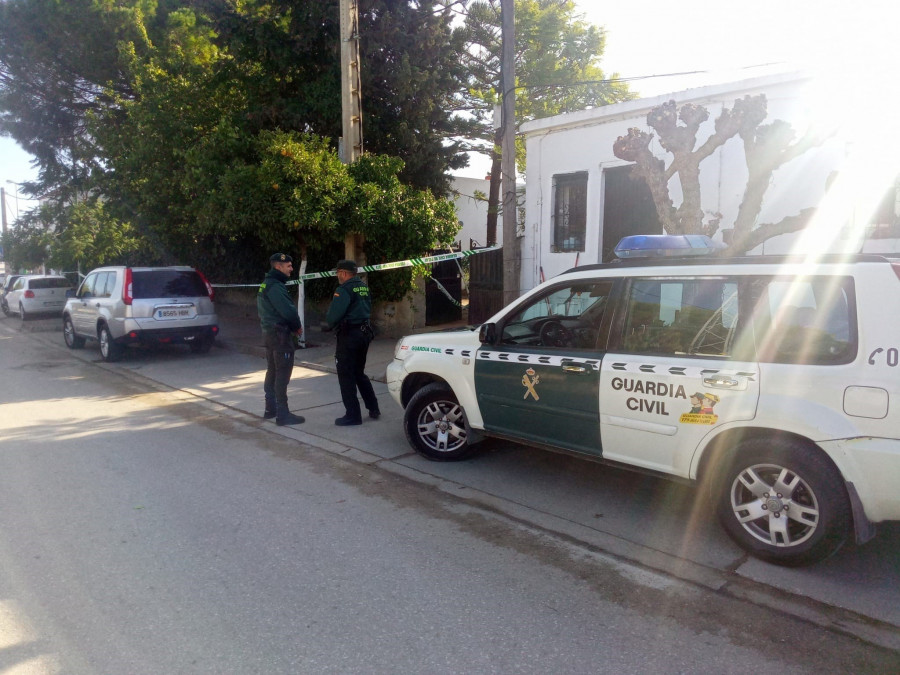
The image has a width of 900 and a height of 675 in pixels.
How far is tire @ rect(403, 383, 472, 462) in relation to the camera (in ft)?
18.9

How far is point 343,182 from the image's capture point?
10.8 m

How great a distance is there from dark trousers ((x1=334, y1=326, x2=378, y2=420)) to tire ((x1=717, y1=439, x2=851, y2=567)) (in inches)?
158

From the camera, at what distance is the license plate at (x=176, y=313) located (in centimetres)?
1111

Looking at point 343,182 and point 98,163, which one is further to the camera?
point 98,163

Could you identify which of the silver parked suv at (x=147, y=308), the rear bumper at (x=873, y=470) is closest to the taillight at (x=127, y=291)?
the silver parked suv at (x=147, y=308)

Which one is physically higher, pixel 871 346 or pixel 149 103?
pixel 149 103

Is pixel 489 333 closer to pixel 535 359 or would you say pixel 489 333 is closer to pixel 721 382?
pixel 535 359

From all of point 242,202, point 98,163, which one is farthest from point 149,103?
point 98,163

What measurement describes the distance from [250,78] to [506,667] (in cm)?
1299

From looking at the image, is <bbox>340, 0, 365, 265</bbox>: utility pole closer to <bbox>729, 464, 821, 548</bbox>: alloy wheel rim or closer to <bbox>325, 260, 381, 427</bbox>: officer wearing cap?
<bbox>325, 260, 381, 427</bbox>: officer wearing cap

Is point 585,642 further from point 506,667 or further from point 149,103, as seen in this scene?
point 149,103

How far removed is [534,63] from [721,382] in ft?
49.9

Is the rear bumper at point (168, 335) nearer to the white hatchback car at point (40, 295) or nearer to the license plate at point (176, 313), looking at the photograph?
the license plate at point (176, 313)

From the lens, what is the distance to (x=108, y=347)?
1150cm
